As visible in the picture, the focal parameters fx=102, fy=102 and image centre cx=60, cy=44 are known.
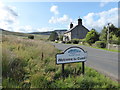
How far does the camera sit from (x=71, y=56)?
4434 mm

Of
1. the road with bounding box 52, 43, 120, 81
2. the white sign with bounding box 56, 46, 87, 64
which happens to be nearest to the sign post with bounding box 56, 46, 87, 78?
the white sign with bounding box 56, 46, 87, 64

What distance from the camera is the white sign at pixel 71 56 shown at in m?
4.25

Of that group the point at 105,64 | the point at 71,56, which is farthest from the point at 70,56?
the point at 105,64

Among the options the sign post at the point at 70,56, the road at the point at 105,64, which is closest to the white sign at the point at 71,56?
the sign post at the point at 70,56

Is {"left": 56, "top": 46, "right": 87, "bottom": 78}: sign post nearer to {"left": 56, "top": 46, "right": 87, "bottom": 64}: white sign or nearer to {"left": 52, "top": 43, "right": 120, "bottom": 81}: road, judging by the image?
{"left": 56, "top": 46, "right": 87, "bottom": 64}: white sign

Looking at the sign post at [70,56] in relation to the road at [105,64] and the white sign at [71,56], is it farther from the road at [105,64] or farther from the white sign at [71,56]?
the road at [105,64]

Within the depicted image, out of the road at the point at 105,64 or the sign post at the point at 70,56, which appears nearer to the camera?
the sign post at the point at 70,56

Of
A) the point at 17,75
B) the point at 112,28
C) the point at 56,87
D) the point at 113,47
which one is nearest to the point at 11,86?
the point at 17,75

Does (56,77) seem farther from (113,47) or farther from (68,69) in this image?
(113,47)

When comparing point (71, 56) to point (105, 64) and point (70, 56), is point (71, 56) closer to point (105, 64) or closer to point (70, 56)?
point (70, 56)

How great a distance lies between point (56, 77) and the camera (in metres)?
4.11

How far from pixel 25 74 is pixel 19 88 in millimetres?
954

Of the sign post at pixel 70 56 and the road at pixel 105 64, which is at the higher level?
the sign post at pixel 70 56

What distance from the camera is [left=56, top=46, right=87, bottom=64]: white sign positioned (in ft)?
13.9
